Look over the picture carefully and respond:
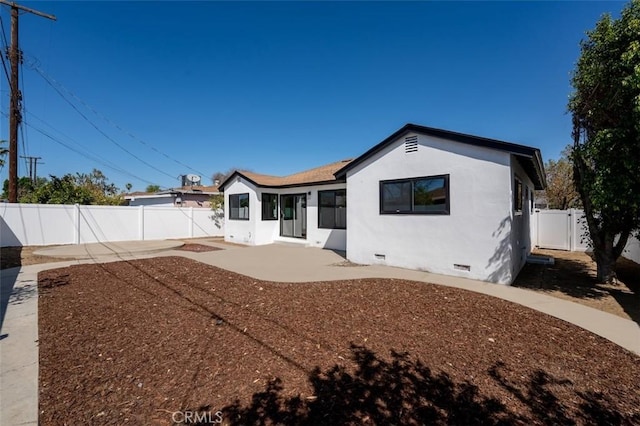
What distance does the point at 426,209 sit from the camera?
26.7 feet

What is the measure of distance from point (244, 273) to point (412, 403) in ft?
20.1

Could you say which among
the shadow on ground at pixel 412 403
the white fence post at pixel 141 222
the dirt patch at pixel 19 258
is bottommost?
the shadow on ground at pixel 412 403

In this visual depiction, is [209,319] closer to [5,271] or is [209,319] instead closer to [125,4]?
[5,271]

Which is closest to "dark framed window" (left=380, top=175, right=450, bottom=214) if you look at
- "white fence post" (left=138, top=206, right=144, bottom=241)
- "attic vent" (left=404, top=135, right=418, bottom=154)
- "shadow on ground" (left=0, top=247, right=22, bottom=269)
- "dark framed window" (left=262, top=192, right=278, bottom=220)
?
"attic vent" (left=404, top=135, right=418, bottom=154)

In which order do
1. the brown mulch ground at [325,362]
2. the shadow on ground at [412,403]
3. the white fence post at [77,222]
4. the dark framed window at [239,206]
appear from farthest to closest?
the dark framed window at [239,206] → the white fence post at [77,222] → the brown mulch ground at [325,362] → the shadow on ground at [412,403]

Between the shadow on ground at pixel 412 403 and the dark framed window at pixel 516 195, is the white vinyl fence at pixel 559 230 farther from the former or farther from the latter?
the shadow on ground at pixel 412 403

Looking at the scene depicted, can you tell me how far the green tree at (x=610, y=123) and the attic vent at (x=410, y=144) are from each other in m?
3.65

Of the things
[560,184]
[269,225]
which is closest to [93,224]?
[269,225]

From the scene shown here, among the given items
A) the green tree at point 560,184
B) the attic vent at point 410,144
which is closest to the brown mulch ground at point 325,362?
the attic vent at point 410,144

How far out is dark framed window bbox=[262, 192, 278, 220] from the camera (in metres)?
15.0

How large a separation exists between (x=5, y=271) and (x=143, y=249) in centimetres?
473

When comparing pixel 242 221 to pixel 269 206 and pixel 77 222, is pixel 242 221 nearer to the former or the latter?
pixel 269 206

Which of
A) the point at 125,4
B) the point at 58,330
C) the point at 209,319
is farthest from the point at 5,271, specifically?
the point at 125,4

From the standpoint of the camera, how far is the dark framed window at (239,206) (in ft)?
51.1
